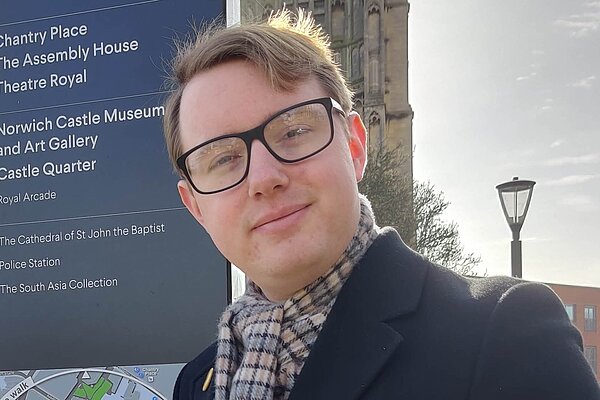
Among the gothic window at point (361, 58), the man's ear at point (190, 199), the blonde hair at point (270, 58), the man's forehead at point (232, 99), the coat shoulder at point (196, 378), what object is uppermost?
the gothic window at point (361, 58)

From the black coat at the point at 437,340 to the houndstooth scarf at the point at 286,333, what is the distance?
0.03 m

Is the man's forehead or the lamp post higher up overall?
the man's forehead

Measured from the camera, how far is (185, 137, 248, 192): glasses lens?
4.14 ft

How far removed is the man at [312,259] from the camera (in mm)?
1142

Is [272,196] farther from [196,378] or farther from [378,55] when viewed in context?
[378,55]

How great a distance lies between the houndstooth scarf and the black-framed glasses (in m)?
0.20

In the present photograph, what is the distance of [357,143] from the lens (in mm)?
1391

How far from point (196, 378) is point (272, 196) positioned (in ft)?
2.24

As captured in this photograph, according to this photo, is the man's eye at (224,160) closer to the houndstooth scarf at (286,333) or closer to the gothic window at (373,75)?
the houndstooth scarf at (286,333)

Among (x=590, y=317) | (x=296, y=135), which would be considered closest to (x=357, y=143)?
(x=296, y=135)

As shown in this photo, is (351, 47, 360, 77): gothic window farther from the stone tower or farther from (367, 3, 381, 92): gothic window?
(367, 3, 381, 92): gothic window

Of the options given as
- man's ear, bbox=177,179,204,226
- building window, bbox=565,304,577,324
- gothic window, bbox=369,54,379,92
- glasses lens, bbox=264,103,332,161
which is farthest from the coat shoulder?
gothic window, bbox=369,54,379,92

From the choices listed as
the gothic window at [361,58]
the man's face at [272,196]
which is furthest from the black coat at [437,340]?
the gothic window at [361,58]

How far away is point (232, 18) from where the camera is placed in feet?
8.04
